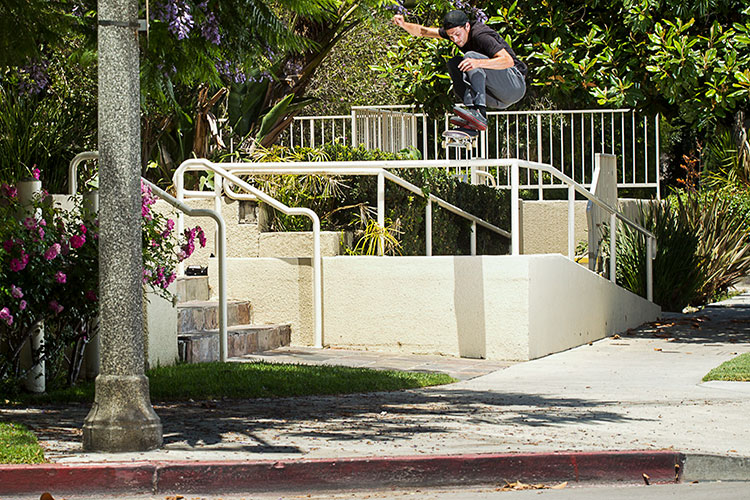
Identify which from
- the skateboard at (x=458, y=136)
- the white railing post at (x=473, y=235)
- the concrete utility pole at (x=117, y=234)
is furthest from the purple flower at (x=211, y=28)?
the white railing post at (x=473, y=235)

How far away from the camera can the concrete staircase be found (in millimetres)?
11570

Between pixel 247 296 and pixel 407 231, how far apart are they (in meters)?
2.08

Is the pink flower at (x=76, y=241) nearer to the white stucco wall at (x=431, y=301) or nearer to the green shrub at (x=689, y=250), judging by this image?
the white stucco wall at (x=431, y=301)

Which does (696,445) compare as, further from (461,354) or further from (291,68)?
(291,68)

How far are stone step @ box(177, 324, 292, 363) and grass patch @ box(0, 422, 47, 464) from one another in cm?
380

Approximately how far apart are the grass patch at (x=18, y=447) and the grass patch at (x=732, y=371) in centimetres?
632

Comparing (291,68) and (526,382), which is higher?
(291,68)

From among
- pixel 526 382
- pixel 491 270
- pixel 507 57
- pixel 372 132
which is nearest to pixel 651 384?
pixel 526 382

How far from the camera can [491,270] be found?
1255 centimetres

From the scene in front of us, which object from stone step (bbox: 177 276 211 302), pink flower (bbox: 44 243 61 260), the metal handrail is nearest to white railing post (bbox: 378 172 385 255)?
the metal handrail

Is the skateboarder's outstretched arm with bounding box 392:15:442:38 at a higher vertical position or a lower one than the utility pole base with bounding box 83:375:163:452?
higher

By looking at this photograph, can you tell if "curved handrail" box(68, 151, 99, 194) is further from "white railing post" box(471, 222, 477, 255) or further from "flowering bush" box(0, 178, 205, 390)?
"white railing post" box(471, 222, 477, 255)

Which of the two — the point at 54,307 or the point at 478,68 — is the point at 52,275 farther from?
the point at 478,68

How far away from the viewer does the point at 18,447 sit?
22.6ft
